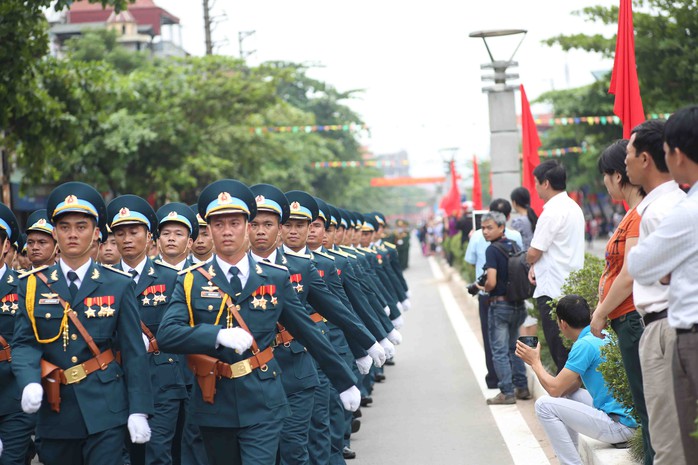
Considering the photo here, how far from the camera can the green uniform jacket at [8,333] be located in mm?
6555

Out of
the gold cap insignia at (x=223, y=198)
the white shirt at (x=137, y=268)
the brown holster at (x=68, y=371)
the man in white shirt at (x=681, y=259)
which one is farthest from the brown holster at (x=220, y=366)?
the white shirt at (x=137, y=268)

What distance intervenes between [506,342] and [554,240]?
1.73 meters

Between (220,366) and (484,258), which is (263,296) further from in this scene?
(484,258)

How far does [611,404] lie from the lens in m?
7.32

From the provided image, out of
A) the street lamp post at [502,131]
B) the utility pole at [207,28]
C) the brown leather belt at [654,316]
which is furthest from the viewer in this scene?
the utility pole at [207,28]

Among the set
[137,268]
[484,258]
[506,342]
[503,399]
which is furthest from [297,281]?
[484,258]

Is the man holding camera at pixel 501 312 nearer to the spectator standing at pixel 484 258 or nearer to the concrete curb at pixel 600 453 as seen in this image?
the spectator standing at pixel 484 258

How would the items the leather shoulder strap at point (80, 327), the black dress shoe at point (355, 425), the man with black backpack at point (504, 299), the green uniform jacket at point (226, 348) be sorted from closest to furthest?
1. the green uniform jacket at point (226, 348)
2. the leather shoulder strap at point (80, 327)
3. the black dress shoe at point (355, 425)
4. the man with black backpack at point (504, 299)

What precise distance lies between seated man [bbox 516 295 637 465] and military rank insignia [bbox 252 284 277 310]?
2.01 m

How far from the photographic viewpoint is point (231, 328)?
550 cm

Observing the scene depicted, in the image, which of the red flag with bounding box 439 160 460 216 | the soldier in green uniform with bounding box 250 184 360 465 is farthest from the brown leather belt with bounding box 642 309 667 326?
the red flag with bounding box 439 160 460 216

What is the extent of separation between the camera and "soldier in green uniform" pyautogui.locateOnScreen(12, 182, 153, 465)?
5.68m

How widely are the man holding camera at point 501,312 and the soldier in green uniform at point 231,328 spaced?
5429 mm

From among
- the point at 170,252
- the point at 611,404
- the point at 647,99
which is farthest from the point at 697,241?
the point at 647,99
